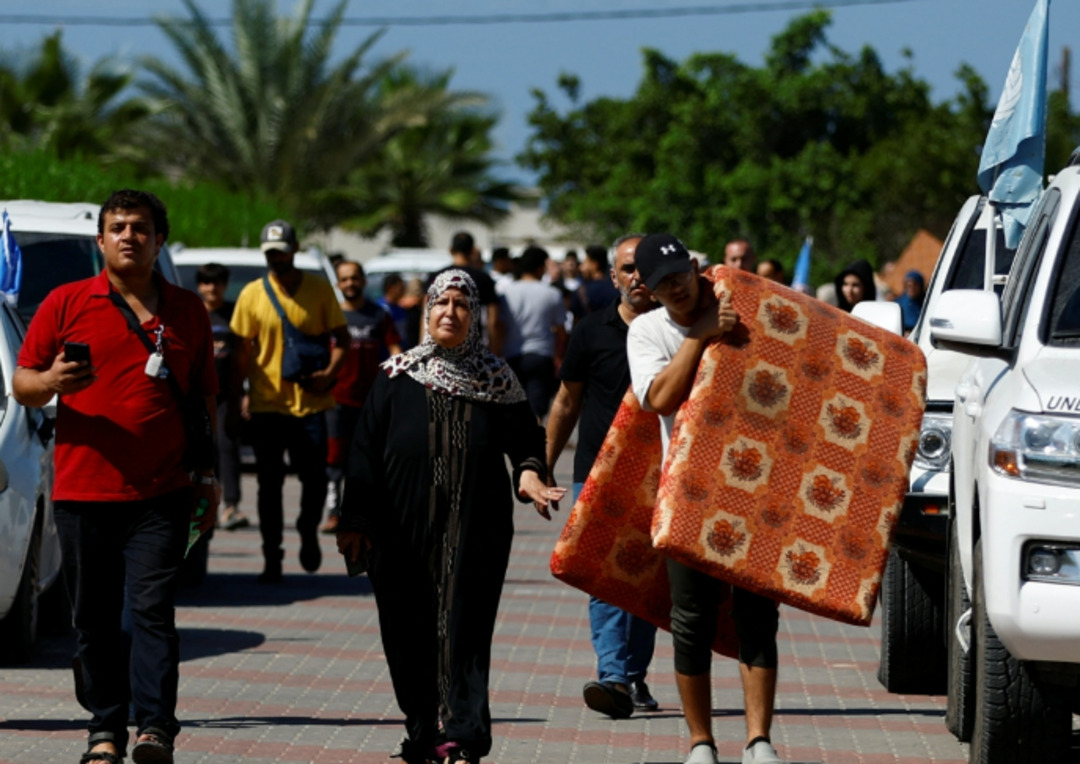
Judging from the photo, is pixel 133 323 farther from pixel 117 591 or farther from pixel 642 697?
pixel 642 697

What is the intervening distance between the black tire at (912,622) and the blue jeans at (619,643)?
1043 millimetres

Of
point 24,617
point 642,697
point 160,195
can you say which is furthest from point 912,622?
point 160,195

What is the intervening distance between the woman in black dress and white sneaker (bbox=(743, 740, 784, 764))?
831 millimetres

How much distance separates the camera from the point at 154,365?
669 cm

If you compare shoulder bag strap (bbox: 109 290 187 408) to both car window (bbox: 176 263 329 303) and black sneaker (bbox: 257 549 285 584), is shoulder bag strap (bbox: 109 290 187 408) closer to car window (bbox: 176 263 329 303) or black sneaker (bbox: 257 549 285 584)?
black sneaker (bbox: 257 549 285 584)

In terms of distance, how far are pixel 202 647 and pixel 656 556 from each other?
356 centimetres

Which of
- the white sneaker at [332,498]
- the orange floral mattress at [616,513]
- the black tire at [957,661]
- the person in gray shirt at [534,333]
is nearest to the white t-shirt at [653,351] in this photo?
the orange floral mattress at [616,513]

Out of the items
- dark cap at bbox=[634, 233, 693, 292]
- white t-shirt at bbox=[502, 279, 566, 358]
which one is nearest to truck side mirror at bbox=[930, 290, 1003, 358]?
dark cap at bbox=[634, 233, 693, 292]

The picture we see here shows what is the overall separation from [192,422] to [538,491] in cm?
115

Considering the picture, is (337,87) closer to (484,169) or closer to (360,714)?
(484,169)

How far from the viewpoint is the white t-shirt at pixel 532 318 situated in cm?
1830

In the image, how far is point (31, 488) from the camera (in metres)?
9.07

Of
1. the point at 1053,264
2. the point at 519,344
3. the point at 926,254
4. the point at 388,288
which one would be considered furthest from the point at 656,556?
the point at 926,254

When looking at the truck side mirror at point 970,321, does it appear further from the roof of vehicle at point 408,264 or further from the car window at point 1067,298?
the roof of vehicle at point 408,264
